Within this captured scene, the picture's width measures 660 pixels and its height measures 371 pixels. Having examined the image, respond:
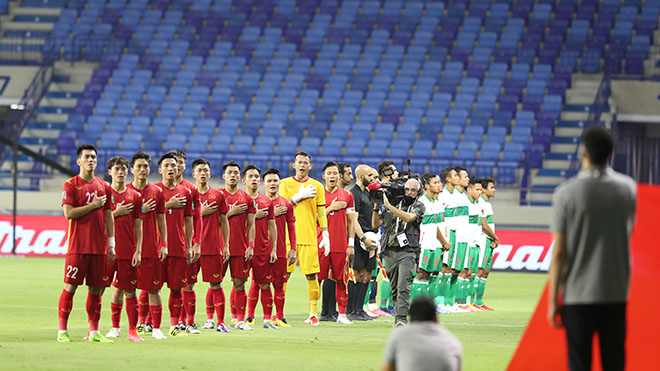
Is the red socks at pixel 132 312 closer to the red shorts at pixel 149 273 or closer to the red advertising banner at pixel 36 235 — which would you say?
the red shorts at pixel 149 273

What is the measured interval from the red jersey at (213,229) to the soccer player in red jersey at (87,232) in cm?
217

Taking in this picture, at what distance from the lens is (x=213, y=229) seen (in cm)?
1382

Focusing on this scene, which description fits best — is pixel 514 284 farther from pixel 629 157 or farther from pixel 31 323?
pixel 31 323

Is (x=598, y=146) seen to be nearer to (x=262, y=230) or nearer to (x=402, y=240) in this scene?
Answer: (x=402, y=240)

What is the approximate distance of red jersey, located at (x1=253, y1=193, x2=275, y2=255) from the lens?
14398 millimetres

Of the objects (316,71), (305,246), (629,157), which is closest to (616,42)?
(629,157)

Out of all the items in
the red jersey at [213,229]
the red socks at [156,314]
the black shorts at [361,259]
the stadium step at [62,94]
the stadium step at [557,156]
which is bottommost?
the red socks at [156,314]

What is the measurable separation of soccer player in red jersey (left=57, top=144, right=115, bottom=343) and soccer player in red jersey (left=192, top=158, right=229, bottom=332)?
6.80ft

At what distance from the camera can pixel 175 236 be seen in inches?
508

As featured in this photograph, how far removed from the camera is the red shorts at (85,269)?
11.6m

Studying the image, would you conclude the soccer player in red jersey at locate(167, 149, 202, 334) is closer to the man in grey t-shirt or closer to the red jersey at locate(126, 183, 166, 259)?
the red jersey at locate(126, 183, 166, 259)

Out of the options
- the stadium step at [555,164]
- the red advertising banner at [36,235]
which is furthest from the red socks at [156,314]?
the stadium step at [555,164]

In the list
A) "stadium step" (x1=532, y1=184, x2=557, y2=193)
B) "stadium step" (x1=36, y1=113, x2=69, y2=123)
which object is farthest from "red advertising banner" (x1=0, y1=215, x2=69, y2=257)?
"stadium step" (x1=532, y1=184, x2=557, y2=193)

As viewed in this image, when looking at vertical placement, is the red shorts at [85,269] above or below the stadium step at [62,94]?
below
